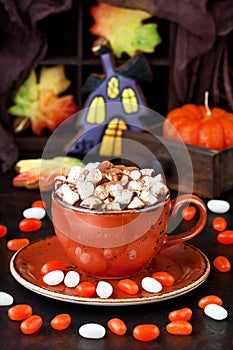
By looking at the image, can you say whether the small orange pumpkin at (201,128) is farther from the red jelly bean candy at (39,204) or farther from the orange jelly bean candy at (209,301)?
the orange jelly bean candy at (209,301)

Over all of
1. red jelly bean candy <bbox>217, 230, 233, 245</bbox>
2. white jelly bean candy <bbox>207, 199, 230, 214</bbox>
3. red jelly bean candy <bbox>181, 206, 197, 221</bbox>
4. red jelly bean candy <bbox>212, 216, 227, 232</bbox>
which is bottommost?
white jelly bean candy <bbox>207, 199, 230, 214</bbox>

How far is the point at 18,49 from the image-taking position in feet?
6.59

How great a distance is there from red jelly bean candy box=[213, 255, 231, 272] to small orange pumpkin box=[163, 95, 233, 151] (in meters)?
0.50

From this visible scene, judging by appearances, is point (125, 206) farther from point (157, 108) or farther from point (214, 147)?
point (157, 108)

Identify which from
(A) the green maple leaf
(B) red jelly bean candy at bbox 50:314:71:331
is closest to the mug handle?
(B) red jelly bean candy at bbox 50:314:71:331

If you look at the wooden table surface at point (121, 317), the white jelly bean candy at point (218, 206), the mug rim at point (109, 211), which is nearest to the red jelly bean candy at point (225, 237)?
the wooden table surface at point (121, 317)

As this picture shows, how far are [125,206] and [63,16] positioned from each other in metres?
1.03

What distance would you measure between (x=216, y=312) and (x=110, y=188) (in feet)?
0.83

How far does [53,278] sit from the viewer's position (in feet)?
4.07

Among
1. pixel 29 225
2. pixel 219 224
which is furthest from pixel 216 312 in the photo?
pixel 29 225

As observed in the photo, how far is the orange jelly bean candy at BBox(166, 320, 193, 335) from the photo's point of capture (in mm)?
1150

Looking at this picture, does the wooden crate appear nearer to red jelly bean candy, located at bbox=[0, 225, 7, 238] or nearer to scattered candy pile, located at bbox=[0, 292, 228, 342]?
red jelly bean candy, located at bbox=[0, 225, 7, 238]

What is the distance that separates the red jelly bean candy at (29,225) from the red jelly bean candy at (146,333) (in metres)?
0.48

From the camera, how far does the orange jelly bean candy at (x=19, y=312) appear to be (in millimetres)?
1186
